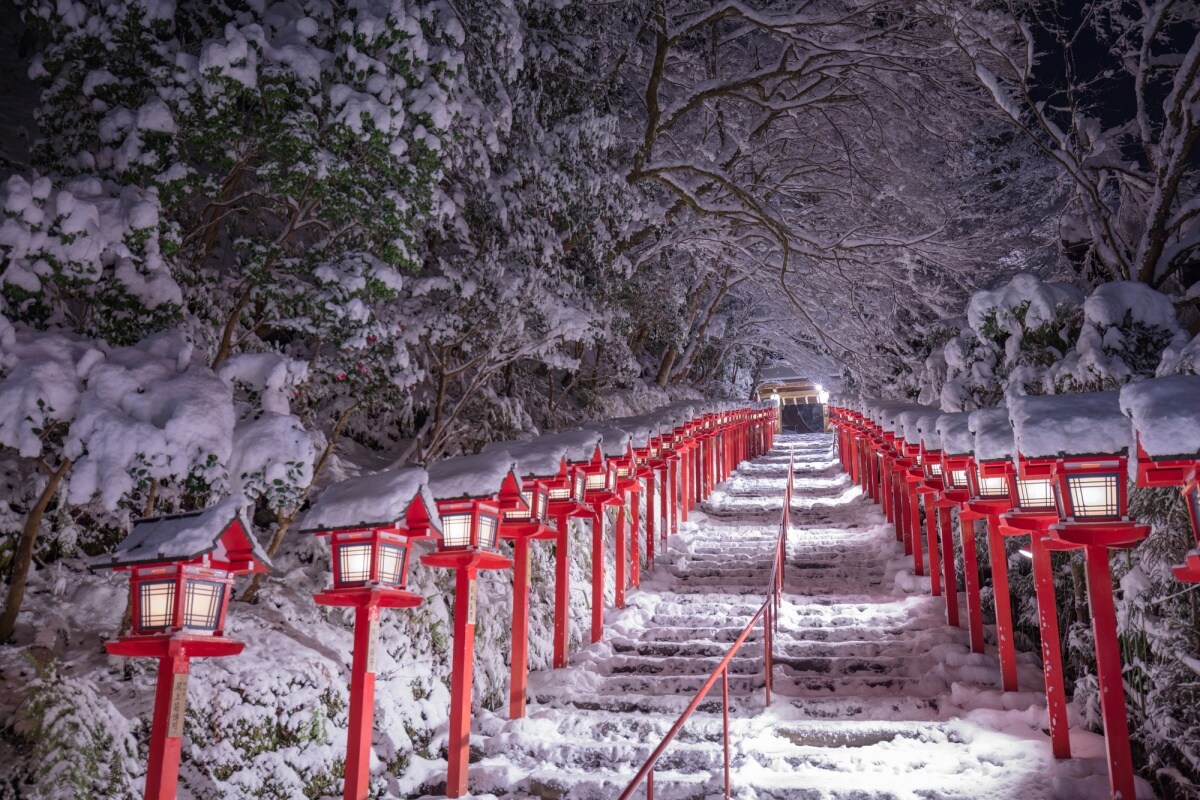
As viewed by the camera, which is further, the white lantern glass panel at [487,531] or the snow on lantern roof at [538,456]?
the snow on lantern roof at [538,456]

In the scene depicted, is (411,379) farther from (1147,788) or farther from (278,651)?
(1147,788)

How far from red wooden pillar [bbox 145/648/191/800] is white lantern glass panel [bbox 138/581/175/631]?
186 millimetres

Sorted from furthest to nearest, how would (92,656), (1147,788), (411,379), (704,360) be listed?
(704,360), (411,379), (1147,788), (92,656)

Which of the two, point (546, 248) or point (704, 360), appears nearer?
point (546, 248)

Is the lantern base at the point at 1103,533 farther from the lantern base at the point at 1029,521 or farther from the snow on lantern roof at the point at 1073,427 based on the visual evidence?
the lantern base at the point at 1029,521

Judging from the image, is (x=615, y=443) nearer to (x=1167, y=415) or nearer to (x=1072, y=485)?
A: (x=1072, y=485)

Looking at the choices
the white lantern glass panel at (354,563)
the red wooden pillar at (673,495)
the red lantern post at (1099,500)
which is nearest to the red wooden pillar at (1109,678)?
the red lantern post at (1099,500)

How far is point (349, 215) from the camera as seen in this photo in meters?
6.66

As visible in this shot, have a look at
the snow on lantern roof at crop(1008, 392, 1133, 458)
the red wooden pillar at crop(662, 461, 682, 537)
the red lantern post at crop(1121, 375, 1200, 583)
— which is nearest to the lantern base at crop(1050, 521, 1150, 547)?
→ the snow on lantern roof at crop(1008, 392, 1133, 458)

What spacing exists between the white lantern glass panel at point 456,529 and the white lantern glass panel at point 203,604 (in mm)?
2463

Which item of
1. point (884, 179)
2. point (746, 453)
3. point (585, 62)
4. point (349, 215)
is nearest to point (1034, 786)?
point (349, 215)

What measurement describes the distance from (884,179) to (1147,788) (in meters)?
11.3

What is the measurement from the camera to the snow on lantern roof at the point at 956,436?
886 cm

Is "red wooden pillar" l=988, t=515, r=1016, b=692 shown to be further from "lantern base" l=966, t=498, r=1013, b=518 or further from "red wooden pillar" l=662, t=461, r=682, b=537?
"red wooden pillar" l=662, t=461, r=682, b=537
